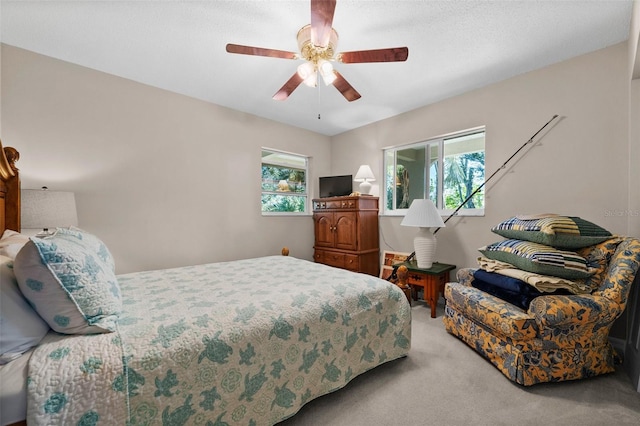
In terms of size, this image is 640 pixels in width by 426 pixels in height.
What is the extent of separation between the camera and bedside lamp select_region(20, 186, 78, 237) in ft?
6.46

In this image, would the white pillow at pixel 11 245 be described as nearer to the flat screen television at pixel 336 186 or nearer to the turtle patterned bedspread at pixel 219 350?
the turtle patterned bedspread at pixel 219 350

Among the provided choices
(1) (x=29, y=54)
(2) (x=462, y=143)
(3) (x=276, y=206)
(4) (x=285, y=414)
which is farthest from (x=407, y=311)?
(1) (x=29, y=54)

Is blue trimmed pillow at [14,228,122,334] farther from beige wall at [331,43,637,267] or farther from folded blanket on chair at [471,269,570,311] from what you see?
beige wall at [331,43,637,267]

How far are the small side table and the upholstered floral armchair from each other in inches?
38.7

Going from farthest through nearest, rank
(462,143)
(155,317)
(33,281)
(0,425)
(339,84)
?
(462,143) → (339,84) → (155,317) → (33,281) → (0,425)

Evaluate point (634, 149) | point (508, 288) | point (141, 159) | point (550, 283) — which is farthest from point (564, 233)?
point (141, 159)

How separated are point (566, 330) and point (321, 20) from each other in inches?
94.1

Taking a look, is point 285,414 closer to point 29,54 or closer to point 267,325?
point 267,325

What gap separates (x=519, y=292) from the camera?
181 cm

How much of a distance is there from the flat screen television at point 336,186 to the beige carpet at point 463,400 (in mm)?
2614

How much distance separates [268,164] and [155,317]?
310 centimetres

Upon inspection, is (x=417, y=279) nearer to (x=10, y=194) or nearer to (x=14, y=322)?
(x=14, y=322)

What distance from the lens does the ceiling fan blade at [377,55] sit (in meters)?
1.69

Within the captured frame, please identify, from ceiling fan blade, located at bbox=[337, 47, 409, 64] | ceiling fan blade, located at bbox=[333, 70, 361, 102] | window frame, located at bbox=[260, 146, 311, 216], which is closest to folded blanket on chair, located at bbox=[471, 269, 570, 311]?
Answer: ceiling fan blade, located at bbox=[337, 47, 409, 64]
